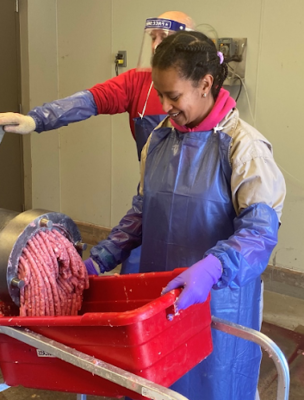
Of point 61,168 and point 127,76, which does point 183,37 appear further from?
point 61,168

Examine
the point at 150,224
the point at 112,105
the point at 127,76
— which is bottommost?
the point at 150,224

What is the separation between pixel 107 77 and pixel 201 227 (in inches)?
99.3

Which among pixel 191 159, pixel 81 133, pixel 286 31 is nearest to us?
pixel 191 159

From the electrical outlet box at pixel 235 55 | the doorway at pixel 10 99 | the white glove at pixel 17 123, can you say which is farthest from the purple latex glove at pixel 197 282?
the doorway at pixel 10 99

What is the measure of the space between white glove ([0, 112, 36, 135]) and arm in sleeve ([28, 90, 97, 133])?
0.07m

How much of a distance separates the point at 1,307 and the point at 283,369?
684 millimetres

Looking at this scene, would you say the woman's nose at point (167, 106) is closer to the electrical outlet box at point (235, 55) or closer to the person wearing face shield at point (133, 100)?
the person wearing face shield at point (133, 100)

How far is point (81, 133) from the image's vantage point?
3723 millimetres

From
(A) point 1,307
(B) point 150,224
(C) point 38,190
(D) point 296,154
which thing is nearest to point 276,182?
(B) point 150,224

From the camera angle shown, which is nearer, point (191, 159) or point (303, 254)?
point (191, 159)

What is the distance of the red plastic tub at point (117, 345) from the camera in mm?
838

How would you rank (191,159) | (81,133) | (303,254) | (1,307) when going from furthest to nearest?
1. (81,133)
2. (303,254)
3. (191,159)
4. (1,307)

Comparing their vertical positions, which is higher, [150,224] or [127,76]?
[127,76]

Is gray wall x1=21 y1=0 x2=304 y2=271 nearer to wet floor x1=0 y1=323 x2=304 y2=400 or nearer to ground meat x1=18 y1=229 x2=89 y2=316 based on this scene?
wet floor x1=0 y1=323 x2=304 y2=400
